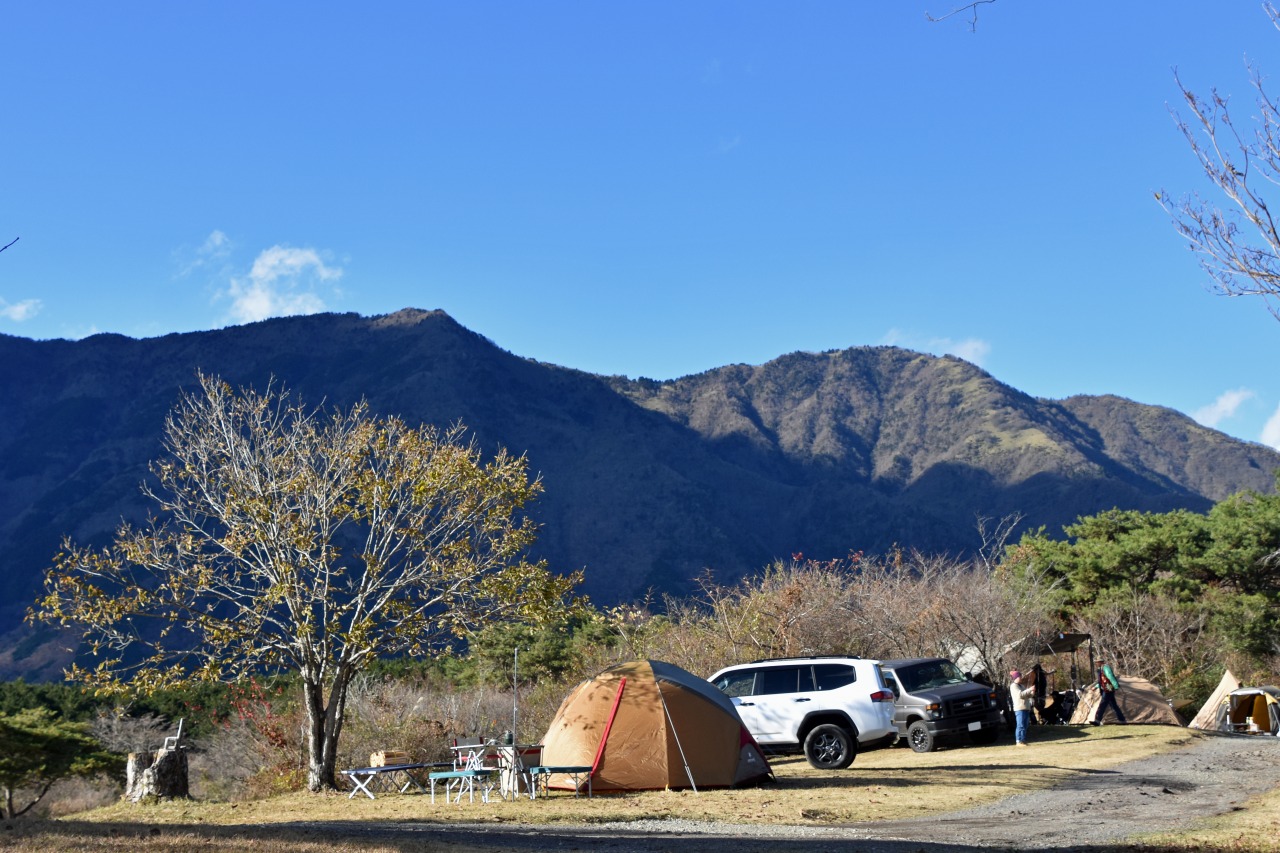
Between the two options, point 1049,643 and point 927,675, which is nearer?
point 927,675

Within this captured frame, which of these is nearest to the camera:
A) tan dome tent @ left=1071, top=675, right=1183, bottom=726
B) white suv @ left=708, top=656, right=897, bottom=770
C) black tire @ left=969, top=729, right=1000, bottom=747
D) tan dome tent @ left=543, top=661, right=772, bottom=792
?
tan dome tent @ left=543, top=661, right=772, bottom=792

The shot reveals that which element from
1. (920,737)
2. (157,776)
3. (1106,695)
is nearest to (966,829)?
(920,737)

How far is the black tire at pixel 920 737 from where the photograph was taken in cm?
2041

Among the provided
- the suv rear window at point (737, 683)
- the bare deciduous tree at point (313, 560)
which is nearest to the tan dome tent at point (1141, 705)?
the suv rear window at point (737, 683)

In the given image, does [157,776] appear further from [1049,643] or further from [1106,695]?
[1049,643]

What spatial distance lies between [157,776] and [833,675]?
35.6ft

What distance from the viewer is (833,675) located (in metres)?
18.9

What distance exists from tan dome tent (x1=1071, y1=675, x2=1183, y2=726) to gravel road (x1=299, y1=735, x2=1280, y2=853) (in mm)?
9447

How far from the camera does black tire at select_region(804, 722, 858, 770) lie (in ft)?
60.8

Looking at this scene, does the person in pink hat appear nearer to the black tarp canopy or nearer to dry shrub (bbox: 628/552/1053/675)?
the black tarp canopy

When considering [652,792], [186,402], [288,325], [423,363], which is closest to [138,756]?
[186,402]

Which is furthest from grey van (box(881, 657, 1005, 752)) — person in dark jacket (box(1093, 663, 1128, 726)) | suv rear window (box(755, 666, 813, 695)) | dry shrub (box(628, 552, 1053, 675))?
dry shrub (box(628, 552, 1053, 675))

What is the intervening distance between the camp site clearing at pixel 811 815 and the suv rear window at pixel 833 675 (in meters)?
1.42

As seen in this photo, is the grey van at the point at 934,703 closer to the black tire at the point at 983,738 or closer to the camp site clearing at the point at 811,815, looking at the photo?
the camp site clearing at the point at 811,815
